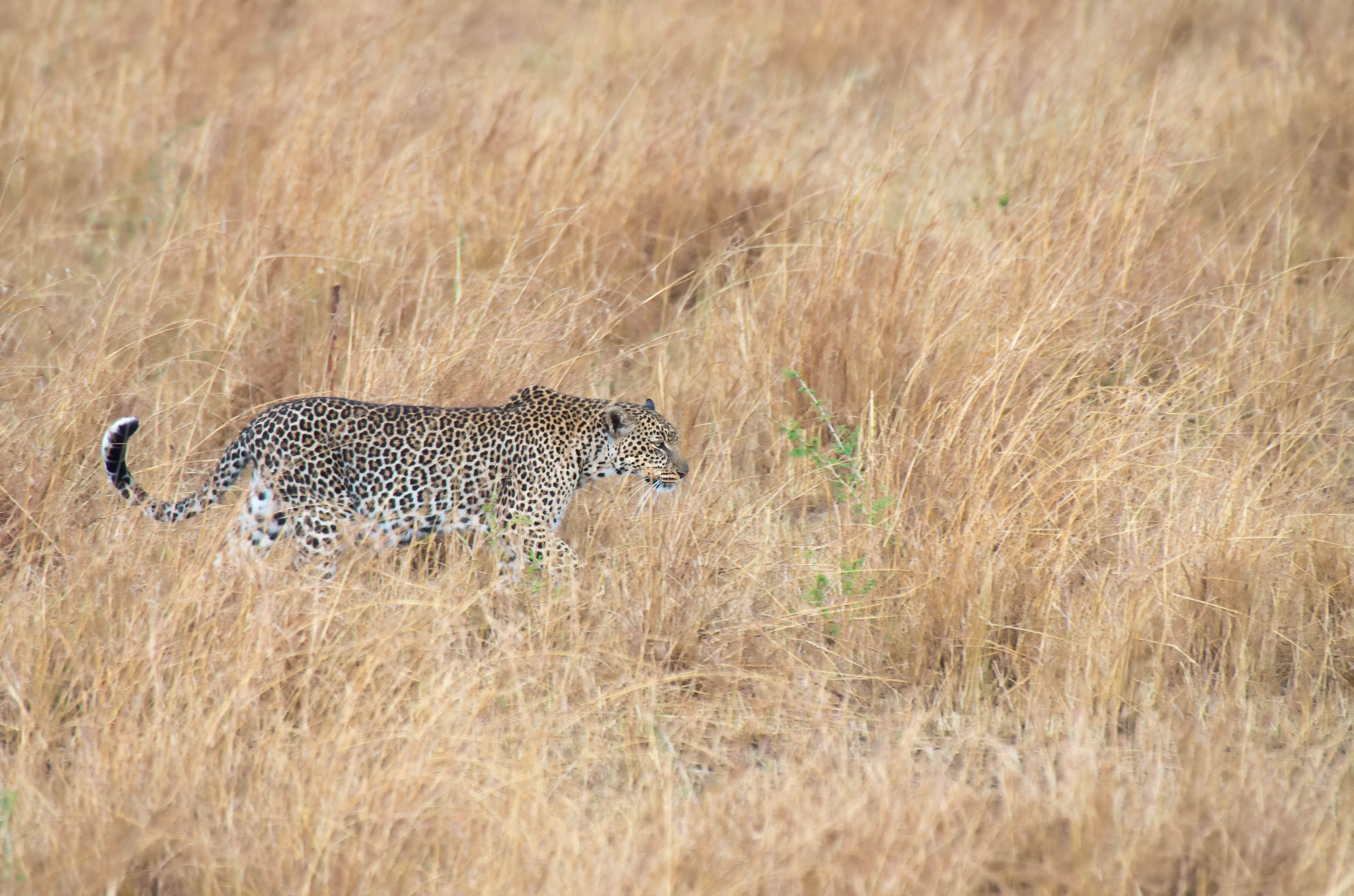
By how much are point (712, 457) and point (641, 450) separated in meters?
0.54

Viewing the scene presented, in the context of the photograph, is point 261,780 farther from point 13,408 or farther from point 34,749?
point 13,408

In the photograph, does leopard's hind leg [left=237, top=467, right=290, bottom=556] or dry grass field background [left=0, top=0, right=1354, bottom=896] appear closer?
dry grass field background [left=0, top=0, right=1354, bottom=896]

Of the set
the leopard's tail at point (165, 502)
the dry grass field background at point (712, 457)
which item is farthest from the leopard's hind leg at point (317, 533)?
the leopard's tail at point (165, 502)

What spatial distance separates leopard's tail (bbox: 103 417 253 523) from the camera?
469 cm

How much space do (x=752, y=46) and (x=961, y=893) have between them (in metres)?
8.08

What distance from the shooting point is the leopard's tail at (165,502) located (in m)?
4.69

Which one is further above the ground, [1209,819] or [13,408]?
[13,408]

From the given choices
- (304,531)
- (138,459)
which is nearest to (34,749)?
(304,531)

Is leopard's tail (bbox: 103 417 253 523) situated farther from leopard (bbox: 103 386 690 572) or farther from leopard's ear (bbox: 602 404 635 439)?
leopard's ear (bbox: 602 404 635 439)

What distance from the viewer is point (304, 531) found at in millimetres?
5023

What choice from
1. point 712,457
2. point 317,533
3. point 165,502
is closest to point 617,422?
point 712,457

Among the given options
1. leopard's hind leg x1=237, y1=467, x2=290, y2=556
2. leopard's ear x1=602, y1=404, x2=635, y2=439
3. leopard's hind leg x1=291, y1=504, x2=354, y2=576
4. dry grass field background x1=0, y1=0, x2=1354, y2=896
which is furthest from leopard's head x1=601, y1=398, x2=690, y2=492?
leopard's hind leg x1=237, y1=467, x2=290, y2=556

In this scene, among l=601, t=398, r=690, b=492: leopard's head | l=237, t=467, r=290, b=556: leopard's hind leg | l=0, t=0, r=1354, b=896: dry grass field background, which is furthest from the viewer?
l=601, t=398, r=690, b=492: leopard's head

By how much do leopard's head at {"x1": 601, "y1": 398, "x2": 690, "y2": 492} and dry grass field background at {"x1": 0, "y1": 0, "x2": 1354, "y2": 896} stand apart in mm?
238
